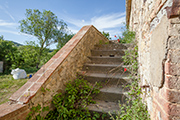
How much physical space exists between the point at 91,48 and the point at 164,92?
3.08 metres

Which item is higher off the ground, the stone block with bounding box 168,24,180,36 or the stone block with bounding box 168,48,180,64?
the stone block with bounding box 168,24,180,36

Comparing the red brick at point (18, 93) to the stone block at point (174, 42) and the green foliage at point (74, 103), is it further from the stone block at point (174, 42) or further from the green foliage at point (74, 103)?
the stone block at point (174, 42)

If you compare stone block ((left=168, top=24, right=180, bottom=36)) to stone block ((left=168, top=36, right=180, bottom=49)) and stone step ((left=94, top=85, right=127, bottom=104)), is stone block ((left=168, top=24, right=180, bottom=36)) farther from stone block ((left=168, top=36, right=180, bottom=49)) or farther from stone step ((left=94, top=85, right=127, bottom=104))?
stone step ((left=94, top=85, right=127, bottom=104))

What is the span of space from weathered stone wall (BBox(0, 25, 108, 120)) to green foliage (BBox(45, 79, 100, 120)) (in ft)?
0.46

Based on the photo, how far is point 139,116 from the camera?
55.9 inches

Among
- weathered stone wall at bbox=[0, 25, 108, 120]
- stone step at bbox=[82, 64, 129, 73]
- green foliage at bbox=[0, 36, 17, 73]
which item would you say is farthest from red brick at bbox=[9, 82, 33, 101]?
green foliage at bbox=[0, 36, 17, 73]

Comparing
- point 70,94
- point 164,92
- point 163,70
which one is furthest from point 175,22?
point 70,94

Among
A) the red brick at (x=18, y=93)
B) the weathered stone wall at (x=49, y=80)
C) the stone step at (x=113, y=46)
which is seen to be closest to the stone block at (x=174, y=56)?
the weathered stone wall at (x=49, y=80)

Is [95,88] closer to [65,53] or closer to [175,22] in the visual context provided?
[65,53]

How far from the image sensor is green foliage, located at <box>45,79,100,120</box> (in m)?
1.79

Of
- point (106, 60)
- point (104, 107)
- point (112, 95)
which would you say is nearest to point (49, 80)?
point (104, 107)

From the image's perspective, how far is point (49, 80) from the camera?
1.88m

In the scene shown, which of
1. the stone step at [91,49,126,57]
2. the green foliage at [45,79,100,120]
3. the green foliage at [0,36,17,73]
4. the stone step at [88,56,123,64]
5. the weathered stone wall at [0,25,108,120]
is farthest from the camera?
the green foliage at [0,36,17,73]

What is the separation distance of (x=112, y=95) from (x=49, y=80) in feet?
4.29
